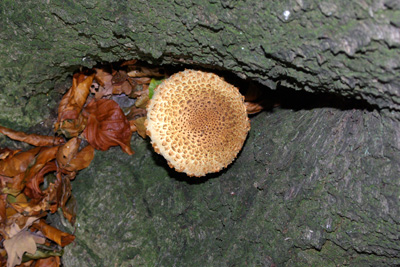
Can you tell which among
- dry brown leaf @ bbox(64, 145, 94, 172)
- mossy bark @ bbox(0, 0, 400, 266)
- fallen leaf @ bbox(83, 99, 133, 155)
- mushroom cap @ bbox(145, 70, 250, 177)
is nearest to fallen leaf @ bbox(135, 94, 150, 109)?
fallen leaf @ bbox(83, 99, 133, 155)

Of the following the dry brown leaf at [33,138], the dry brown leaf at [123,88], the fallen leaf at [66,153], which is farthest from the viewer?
the dry brown leaf at [123,88]

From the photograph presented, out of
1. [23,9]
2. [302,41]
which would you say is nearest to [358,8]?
[302,41]

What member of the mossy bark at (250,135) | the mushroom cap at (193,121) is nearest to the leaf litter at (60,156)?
the mossy bark at (250,135)

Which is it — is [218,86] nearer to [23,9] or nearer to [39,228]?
[23,9]

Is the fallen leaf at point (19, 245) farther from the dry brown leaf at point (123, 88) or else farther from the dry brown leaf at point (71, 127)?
the dry brown leaf at point (123, 88)

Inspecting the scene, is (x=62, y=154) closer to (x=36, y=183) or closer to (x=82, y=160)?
(x=82, y=160)

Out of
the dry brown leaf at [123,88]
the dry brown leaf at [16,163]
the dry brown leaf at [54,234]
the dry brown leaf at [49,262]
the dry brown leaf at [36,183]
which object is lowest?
the dry brown leaf at [49,262]

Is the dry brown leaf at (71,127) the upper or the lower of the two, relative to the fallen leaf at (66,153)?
upper
